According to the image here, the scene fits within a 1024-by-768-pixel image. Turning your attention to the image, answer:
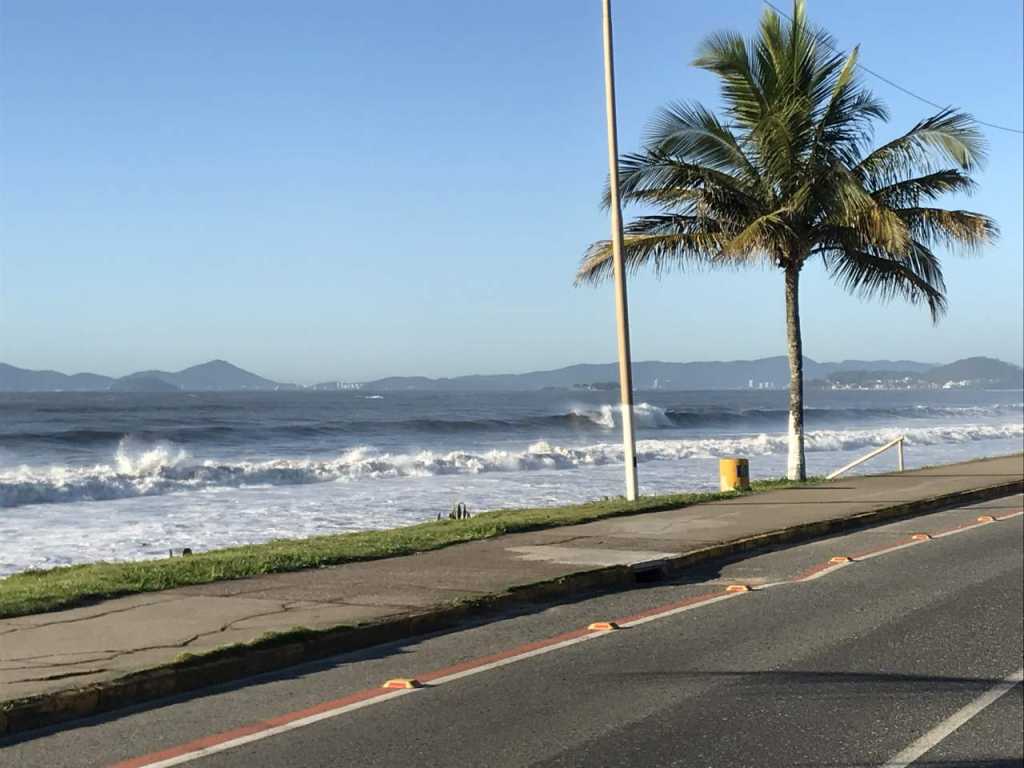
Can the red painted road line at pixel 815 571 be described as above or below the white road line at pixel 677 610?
below

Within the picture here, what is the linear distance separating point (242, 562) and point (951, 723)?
7043 mm

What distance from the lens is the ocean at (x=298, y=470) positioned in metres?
20.8

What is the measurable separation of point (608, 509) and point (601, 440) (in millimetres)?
47021

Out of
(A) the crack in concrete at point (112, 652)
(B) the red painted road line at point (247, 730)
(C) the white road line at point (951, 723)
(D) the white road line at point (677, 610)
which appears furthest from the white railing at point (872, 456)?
(B) the red painted road line at point (247, 730)

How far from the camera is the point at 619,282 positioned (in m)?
17.7

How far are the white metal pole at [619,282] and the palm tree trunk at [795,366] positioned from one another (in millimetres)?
4939

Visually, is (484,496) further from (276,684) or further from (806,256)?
(276,684)

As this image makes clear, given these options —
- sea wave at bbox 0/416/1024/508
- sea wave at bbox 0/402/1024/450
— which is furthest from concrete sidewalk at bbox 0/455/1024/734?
sea wave at bbox 0/402/1024/450

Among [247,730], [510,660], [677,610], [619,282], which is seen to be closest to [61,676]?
[247,730]

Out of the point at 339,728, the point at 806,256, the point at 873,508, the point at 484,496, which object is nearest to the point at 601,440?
the point at 484,496

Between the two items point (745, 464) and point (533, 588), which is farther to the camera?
point (745, 464)

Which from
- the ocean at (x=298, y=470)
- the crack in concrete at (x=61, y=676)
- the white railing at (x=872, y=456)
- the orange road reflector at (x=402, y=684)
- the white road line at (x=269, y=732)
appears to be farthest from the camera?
the white railing at (x=872, y=456)

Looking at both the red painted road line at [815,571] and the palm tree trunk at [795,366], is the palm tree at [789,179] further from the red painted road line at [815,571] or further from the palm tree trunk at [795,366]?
the red painted road line at [815,571]

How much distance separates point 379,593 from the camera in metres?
9.81
